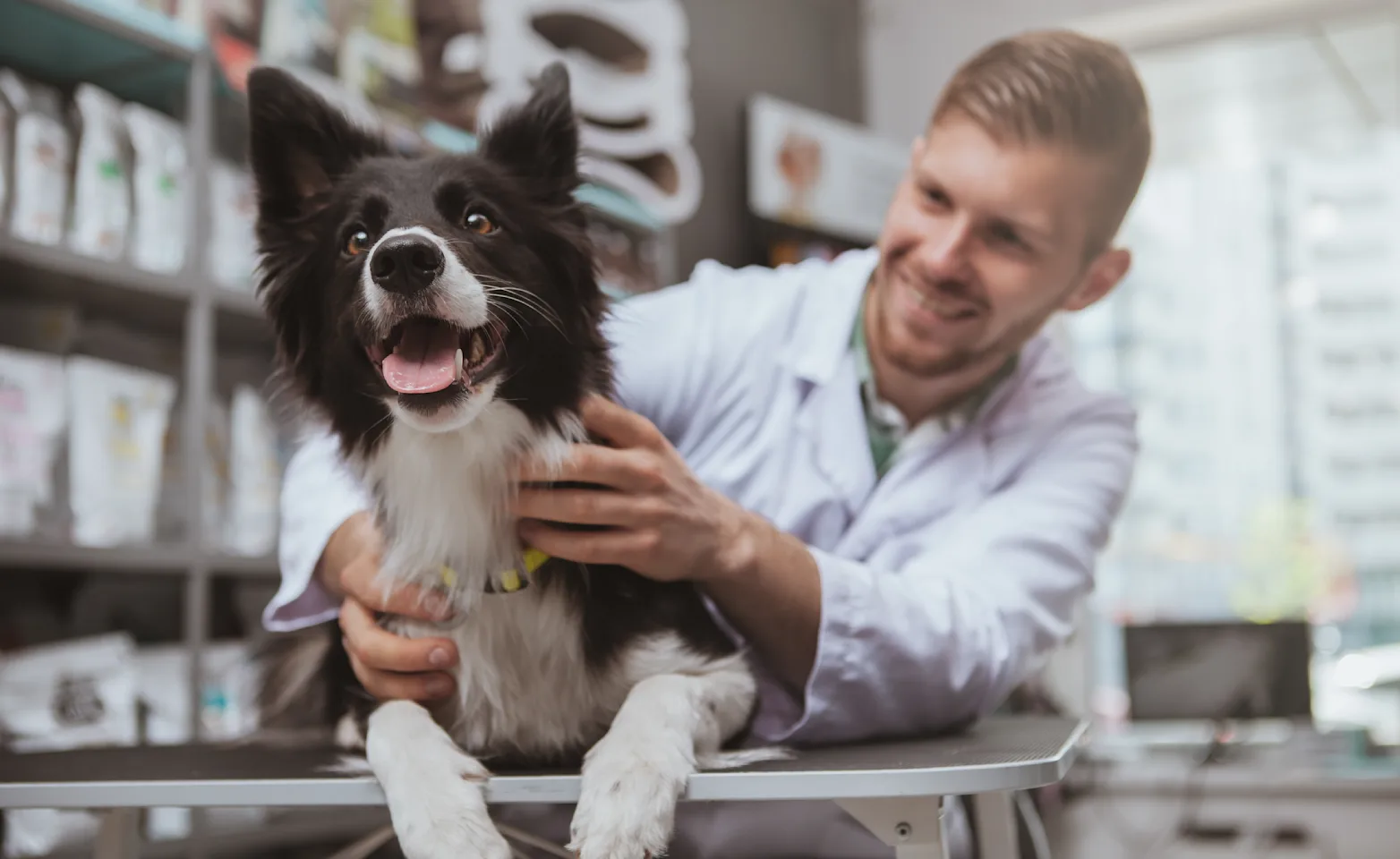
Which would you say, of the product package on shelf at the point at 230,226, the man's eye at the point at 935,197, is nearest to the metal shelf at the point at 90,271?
the product package on shelf at the point at 230,226

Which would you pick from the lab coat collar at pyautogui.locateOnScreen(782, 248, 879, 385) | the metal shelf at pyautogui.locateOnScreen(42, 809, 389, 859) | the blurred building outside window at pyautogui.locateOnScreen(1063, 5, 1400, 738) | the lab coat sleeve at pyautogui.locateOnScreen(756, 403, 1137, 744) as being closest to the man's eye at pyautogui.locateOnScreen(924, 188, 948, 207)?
the lab coat collar at pyautogui.locateOnScreen(782, 248, 879, 385)

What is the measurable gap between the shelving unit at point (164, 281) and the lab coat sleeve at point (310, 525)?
0.82m

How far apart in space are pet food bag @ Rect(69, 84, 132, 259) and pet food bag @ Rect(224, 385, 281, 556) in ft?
1.37

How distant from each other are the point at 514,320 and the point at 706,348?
0.49 m

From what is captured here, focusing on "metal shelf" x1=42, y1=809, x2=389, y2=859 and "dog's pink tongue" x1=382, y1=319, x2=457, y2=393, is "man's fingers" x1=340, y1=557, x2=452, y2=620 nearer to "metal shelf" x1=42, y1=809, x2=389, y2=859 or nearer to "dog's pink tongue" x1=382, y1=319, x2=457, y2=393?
"dog's pink tongue" x1=382, y1=319, x2=457, y2=393

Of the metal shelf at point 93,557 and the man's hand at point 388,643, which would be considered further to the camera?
the metal shelf at point 93,557

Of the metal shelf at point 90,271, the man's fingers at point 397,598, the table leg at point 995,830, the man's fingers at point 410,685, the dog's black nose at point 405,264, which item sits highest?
the metal shelf at point 90,271

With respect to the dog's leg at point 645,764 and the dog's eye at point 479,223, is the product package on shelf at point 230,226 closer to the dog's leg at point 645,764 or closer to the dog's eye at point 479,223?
the dog's eye at point 479,223

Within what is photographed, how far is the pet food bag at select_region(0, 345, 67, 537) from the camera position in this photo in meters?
1.94

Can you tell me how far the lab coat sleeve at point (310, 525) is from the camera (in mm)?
1312

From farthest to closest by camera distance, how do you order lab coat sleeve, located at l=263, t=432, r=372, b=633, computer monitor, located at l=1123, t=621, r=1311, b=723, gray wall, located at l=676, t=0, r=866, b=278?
gray wall, located at l=676, t=0, r=866, b=278 → computer monitor, located at l=1123, t=621, r=1311, b=723 → lab coat sleeve, located at l=263, t=432, r=372, b=633

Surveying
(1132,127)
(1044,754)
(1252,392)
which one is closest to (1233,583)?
(1252,392)

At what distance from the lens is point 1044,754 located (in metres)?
0.99

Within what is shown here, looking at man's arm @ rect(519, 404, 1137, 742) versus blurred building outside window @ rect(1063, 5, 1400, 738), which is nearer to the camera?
man's arm @ rect(519, 404, 1137, 742)
